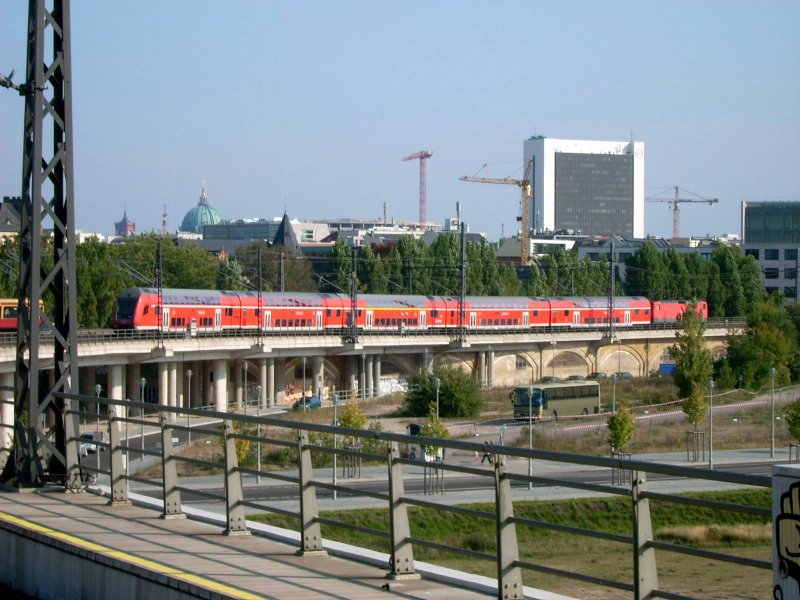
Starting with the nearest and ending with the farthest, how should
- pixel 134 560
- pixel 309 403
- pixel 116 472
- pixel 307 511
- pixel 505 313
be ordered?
pixel 134 560 → pixel 307 511 → pixel 116 472 → pixel 309 403 → pixel 505 313

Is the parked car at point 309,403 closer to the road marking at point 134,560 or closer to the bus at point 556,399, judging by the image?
the bus at point 556,399

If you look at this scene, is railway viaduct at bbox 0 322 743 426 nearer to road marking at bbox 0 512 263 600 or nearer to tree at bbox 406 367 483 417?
tree at bbox 406 367 483 417

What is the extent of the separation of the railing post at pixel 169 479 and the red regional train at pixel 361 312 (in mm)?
52296

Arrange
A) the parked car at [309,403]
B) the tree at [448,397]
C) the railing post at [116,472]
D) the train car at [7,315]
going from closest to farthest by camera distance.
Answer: the railing post at [116,472]
the train car at [7,315]
the tree at [448,397]
the parked car at [309,403]

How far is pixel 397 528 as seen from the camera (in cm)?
882

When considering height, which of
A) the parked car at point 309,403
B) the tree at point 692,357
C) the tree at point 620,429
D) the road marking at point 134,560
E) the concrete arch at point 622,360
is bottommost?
the parked car at point 309,403

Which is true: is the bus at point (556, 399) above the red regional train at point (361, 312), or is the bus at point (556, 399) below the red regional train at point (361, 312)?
below

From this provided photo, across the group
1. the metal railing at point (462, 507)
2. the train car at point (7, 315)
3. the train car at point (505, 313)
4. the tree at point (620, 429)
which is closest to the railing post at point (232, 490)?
the metal railing at point (462, 507)

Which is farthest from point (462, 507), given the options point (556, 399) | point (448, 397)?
point (448, 397)

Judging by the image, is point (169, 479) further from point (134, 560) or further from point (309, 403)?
point (309, 403)

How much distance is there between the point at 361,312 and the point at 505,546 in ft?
226

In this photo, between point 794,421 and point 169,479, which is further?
point 794,421

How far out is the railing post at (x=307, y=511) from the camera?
31.7ft

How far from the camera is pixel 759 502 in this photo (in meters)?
31.4
